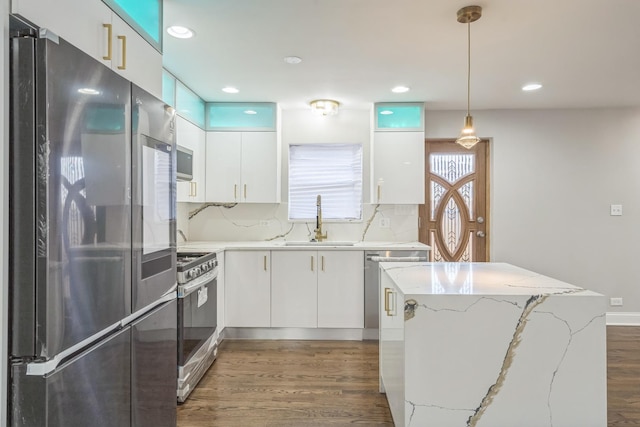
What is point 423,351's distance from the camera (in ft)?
5.23

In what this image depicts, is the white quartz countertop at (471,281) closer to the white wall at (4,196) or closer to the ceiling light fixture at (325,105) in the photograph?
the white wall at (4,196)

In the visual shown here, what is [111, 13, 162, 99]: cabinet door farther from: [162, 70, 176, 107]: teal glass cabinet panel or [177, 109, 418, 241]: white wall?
[177, 109, 418, 241]: white wall

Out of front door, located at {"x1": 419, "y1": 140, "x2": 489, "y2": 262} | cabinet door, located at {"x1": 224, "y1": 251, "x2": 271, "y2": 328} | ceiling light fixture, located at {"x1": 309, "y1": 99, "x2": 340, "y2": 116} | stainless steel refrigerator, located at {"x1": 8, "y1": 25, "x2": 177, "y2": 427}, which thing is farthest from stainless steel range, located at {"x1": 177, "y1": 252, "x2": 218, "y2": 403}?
front door, located at {"x1": 419, "y1": 140, "x2": 489, "y2": 262}

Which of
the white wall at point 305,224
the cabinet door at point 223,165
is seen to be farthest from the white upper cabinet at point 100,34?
the white wall at point 305,224

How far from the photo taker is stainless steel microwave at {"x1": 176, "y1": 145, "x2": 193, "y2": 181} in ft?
9.41

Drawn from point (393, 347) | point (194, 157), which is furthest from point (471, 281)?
point (194, 157)

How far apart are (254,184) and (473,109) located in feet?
8.49

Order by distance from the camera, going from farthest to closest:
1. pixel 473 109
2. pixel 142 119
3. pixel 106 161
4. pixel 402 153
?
pixel 473 109
pixel 402 153
pixel 142 119
pixel 106 161

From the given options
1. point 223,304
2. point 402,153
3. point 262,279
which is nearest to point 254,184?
point 262,279

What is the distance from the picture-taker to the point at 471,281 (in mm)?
1856

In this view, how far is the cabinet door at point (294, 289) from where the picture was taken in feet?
11.8

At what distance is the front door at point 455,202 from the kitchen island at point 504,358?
2.72 meters

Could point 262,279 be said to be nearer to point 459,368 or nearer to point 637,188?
point 459,368

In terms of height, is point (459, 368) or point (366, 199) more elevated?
point (366, 199)
